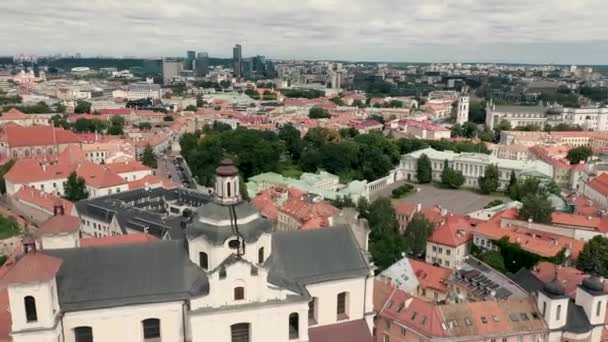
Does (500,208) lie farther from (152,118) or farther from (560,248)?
(152,118)

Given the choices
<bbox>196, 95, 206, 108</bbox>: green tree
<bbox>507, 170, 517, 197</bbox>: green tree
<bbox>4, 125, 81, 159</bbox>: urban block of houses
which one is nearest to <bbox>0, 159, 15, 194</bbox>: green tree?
<bbox>4, 125, 81, 159</bbox>: urban block of houses

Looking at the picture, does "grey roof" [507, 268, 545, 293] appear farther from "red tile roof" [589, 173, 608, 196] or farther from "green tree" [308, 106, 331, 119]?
"green tree" [308, 106, 331, 119]

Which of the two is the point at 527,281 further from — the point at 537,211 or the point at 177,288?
the point at 177,288

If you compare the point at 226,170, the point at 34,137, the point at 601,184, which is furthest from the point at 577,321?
the point at 34,137

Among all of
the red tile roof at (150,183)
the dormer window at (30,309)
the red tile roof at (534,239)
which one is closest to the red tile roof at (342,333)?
the dormer window at (30,309)

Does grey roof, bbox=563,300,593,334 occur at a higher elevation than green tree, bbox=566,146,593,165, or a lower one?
lower

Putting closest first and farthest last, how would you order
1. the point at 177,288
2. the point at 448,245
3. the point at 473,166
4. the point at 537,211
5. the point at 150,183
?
the point at 177,288 → the point at 448,245 → the point at 537,211 → the point at 150,183 → the point at 473,166
